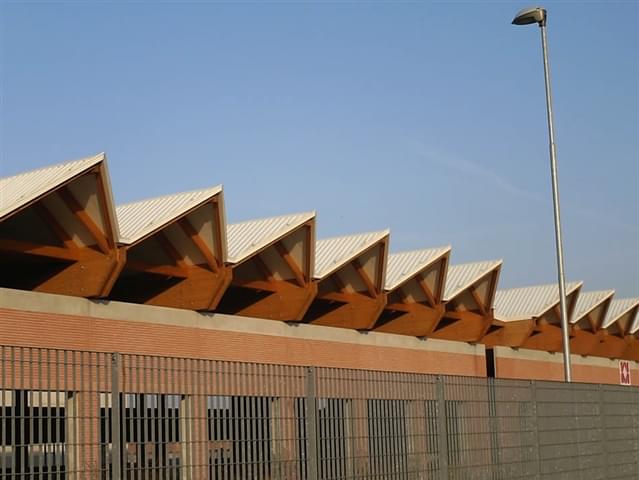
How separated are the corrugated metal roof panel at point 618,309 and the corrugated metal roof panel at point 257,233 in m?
30.0

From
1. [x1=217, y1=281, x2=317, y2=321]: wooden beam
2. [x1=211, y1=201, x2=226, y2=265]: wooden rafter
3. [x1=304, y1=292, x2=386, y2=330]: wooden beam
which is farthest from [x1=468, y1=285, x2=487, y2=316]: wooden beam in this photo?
[x1=211, y1=201, x2=226, y2=265]: wooden rafter

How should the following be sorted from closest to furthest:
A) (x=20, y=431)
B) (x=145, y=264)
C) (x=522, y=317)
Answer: (x=20, y=431) < (x=145, y=264) < (x=522, y=317)

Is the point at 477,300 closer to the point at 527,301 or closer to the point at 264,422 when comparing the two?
the point at 527,301


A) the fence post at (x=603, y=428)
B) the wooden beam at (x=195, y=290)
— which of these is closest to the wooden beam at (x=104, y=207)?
the wooden beam at (x=195, y=290)

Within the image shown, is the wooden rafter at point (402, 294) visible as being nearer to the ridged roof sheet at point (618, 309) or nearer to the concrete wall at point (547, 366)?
the concrete wall at point (547, 366)

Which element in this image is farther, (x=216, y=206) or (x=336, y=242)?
(x=336, y=242)

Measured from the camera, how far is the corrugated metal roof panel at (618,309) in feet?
195

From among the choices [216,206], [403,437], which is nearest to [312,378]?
[403,437]

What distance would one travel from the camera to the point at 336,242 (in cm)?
3906

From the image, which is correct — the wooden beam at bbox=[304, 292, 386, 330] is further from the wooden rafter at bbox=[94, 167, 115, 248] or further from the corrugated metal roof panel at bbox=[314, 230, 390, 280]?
the wooden rafter at bbox=[94, 167, 115, 248]

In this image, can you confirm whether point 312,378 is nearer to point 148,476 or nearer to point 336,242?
point 148,476

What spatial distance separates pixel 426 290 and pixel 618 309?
23.9 meters

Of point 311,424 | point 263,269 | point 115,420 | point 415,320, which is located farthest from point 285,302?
point 115,420

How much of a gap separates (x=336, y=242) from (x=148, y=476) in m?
29.7
